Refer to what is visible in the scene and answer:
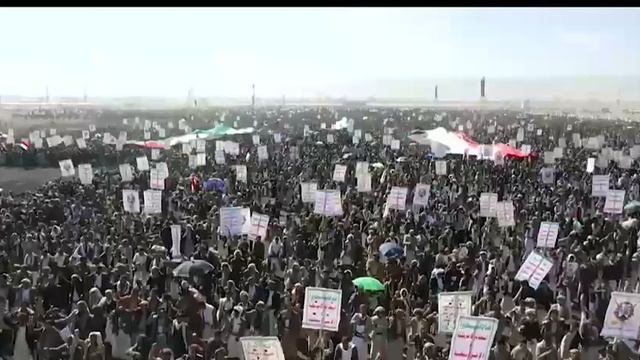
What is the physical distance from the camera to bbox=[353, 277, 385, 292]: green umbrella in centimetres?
984

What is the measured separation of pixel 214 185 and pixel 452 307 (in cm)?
1139

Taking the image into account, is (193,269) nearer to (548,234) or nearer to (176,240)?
(176,240)

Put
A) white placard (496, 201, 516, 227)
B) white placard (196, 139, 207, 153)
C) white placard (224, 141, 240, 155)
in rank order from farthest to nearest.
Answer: white placard (224, 141, 240, 155) < white placard (196, 139, 207, 153) < white placard (496, 201, 516, 227)

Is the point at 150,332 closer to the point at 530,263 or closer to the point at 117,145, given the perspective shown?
the point at 530,263

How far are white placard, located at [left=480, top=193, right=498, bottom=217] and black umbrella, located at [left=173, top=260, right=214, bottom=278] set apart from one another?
5.29 meters

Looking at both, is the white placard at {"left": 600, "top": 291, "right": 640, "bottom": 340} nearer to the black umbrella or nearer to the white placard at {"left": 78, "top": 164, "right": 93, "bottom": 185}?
the black umbrella

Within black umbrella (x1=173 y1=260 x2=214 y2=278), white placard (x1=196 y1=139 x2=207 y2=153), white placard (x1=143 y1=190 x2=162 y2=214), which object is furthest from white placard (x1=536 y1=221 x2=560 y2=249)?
white placard (x1=196 y1=139 x2=207 y2=153)

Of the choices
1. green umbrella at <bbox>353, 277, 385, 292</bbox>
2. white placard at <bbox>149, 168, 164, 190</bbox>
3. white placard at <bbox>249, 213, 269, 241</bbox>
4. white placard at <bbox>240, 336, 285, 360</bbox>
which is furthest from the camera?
white placard at <bbox>149, 168, 164, 190</bbox>

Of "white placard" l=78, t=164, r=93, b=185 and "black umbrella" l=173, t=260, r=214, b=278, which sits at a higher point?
"white placard" l=78, t=164, r=93, b=185

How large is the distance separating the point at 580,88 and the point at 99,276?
241 feet

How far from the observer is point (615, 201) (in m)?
13.6
